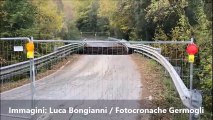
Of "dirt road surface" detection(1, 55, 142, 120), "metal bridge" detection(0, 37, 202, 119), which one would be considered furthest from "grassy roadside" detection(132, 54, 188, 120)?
"metal bridge" detection(0, 37, 202, 119)

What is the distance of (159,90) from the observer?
11.3m

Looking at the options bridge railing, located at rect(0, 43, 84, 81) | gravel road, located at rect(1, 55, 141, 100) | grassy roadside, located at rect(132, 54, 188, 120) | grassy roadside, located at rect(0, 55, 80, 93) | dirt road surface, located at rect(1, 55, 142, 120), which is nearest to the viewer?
grassy roadside, located at rect(132, 54, 188, 120)

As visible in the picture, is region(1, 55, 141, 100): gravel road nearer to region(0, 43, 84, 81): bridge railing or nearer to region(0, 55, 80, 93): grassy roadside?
region(0, 55, 80, 93): grassy roadside

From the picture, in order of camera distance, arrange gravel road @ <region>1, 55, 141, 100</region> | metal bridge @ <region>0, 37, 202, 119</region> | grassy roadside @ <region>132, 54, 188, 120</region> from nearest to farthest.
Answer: metal bridge @ <region>0, 37, 202, 119</region>, grassy roadside @ <region>132, 54, 188, 120</region>, gravel road @ <region>1, 55, 141, 100</region>

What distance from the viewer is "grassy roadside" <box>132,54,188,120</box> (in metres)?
8.60

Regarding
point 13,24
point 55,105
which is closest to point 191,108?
point 55,105

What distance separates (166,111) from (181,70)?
3.29 metres

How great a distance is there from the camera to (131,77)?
13.6m

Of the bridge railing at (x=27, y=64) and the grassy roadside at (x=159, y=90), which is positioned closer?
the grassy roadside at (x=159, y=90)

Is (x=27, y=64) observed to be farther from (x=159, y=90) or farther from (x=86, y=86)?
(x=159, y=90)

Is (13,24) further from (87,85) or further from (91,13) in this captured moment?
(91,13)

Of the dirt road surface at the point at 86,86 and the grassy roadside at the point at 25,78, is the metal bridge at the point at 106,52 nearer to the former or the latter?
the grassy roadside at the point at 25,78

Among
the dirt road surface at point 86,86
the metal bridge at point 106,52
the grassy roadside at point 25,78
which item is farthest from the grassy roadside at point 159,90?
the grassy roadside at point 25,78

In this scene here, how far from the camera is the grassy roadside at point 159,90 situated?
338 inches
